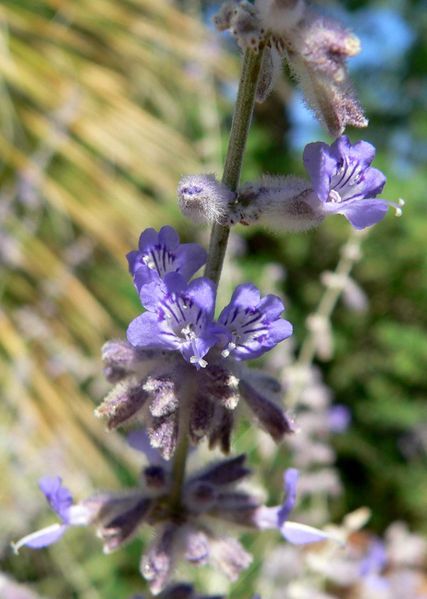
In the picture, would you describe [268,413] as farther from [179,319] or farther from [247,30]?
[247,30]

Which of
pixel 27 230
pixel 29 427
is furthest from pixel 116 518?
pixel 27 230

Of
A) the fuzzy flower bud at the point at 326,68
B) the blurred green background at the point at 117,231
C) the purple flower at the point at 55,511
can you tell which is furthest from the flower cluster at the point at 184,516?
the blurred green background at the point at 117,231

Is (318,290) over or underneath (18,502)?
over

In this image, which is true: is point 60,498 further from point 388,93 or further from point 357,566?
point 388,93

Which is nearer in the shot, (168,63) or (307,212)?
(307,212)

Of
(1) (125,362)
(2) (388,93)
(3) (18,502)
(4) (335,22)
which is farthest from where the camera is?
(2) (388,93)

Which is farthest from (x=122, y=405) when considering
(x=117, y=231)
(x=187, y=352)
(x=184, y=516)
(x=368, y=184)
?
(x=117, y=231)
